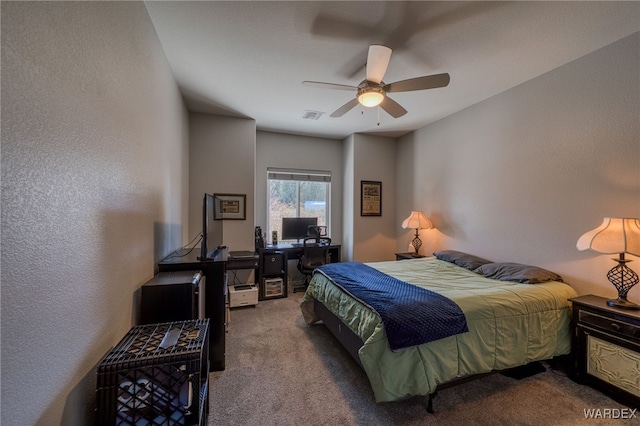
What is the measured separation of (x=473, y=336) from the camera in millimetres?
1812

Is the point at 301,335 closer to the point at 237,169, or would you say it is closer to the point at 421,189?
the point at 237,169

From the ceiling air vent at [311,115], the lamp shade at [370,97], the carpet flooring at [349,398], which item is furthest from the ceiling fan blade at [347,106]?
the carpet flooring at [349,398]

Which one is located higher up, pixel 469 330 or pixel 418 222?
pixel 418 222

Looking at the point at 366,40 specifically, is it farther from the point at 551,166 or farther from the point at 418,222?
the point at 418,222

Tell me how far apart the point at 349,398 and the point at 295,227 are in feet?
9.53

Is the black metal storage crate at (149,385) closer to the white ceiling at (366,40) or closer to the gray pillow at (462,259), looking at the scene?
the white ceiling at (366,40)

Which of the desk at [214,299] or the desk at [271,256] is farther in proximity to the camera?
the desk at [271,256]

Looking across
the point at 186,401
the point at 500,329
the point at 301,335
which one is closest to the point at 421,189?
the point at 500,329

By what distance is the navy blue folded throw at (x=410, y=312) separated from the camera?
1613mm

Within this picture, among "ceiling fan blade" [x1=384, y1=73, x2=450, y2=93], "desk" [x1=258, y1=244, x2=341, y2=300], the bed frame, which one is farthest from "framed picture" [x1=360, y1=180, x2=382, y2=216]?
"ceiling fan blade" [x1=384, y1=73, x2=450, y2=93]

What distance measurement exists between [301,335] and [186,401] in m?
1.78

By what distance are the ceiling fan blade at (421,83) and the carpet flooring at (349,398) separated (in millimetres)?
2410

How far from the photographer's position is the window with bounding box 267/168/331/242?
182 inches

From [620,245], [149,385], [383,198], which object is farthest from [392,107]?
[149,385]
